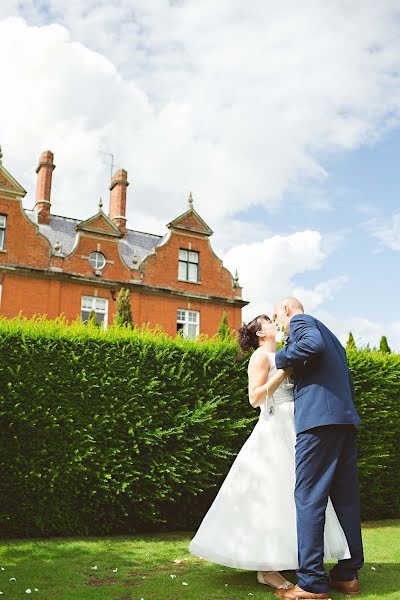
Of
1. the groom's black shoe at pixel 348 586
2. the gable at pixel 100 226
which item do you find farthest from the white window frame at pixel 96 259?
the groom's black shoe at pixel 348 586

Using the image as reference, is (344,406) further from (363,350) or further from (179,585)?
(363,350)

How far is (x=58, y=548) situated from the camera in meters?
A: 6.09

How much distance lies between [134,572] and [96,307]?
20.3m

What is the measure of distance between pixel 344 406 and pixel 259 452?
80 cm

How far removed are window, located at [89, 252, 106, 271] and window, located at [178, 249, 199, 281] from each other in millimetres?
3760

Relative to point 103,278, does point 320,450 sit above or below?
below

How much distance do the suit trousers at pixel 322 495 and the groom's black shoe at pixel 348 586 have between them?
0.03 meters

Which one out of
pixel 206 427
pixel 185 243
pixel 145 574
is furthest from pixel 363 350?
pixel 185 243

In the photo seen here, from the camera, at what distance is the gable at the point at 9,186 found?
78.0ft

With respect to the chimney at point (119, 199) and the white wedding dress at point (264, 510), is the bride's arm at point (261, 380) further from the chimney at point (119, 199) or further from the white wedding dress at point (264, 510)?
the chimney at point (119, 199)

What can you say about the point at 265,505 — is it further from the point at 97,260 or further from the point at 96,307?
the point at 97,260

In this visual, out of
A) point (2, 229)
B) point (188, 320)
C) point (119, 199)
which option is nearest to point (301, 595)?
point (2, 229)

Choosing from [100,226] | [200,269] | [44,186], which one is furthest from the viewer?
[200,269]

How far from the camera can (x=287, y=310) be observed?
15.2 feet
